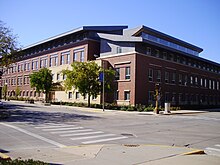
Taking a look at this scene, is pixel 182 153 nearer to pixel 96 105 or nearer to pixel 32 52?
pixel 96 105

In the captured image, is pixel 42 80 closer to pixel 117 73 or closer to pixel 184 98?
pixel 117 73

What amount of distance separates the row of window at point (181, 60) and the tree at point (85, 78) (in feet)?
34.6

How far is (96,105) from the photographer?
42094 millimetres

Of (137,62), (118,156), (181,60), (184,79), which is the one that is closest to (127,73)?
(137,62)

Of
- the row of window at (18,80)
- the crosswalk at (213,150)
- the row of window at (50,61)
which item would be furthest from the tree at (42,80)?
the crosswalk at (213,150)

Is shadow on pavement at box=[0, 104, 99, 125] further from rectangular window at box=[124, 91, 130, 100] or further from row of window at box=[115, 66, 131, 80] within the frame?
row of window at box=[115, 66, 131, 80]

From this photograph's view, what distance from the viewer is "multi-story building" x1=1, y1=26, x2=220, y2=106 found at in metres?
41.8

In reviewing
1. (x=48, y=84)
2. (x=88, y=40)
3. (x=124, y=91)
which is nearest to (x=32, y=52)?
(x=48, y=84)

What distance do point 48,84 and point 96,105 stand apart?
1603 centimetres

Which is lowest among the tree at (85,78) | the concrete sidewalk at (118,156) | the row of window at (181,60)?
the concrete sidewalk at (118,156)

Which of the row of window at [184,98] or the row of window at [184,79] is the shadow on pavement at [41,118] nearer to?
the row of window at [184,98]

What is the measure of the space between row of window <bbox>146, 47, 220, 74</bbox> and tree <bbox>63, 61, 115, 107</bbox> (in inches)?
415

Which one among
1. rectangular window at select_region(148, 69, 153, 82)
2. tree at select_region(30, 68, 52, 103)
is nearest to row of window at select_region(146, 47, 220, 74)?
rectangular window at select_region(148, 69, 153, 82)

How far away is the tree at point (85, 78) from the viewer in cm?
3902
